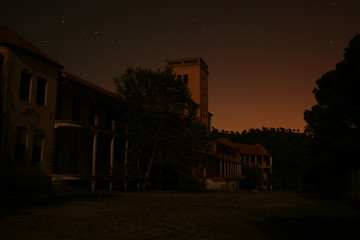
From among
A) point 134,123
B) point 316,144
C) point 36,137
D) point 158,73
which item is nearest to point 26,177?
point 36,137

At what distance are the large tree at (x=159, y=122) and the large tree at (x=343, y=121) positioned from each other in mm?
8504

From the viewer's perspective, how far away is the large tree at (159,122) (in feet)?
87.2

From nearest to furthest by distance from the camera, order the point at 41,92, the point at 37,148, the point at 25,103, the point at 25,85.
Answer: the point at 25,103 → the point at 25,85 → the point at 37,148 → the point at 41,92

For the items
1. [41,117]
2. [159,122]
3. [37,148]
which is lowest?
[37,148]

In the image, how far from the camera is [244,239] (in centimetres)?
715

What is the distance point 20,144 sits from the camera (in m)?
20.1

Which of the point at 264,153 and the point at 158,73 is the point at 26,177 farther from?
the point at 264,153

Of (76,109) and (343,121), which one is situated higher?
(76,109)

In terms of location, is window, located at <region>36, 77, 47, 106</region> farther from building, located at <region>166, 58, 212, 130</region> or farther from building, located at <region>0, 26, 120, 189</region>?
building, located at <region>166, 58, 212, 130</region>

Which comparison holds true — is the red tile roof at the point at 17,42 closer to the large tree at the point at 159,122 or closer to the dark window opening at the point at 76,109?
the dark window opening at the point at 76,109

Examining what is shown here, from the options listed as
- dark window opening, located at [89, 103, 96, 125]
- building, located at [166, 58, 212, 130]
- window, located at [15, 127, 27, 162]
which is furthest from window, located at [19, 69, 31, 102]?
building, located at [166, 58, 212, 130]

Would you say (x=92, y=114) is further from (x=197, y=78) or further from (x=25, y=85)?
(x=197, y=78)

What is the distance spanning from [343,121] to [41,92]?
60.8 feet

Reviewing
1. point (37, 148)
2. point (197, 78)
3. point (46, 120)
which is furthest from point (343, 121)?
point (197, 78)
